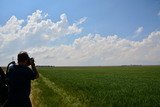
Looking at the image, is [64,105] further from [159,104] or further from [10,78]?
[10,78]

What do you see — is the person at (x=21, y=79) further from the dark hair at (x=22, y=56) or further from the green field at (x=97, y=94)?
the green field at (x=97, y=94)

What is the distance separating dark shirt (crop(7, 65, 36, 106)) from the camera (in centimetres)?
664

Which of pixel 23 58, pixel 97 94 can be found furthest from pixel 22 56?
pixel 97 94

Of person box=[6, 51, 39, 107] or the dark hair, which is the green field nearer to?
person box=[6, 51, 39, 107]

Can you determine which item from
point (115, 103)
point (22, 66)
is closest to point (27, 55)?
point (22, 66)

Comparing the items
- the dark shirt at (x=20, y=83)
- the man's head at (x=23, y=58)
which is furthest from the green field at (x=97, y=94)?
the man's head at (x=23, y=58)

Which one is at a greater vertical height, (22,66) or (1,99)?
(22,66)

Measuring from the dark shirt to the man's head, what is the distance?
0.41 ft

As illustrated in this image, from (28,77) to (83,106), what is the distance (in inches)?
380

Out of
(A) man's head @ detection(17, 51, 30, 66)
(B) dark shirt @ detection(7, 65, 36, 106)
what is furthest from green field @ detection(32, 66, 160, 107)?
(A) man's head @ detection(17, 51, 30, 66)

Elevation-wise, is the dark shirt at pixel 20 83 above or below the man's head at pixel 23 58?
below

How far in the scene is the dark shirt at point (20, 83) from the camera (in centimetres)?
664

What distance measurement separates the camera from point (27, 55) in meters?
6.58

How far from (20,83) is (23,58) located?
18.9 inches
